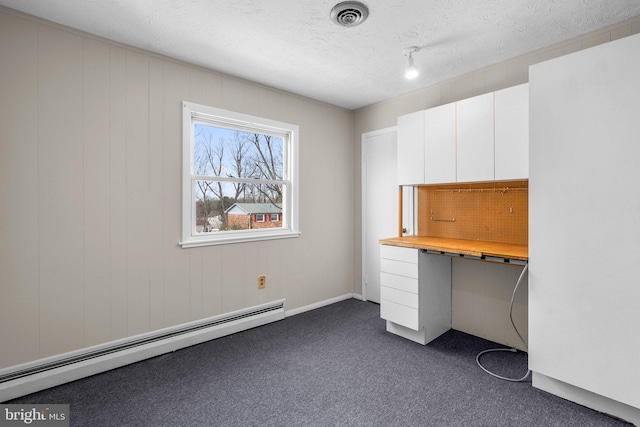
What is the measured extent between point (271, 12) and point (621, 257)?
252 centimetres

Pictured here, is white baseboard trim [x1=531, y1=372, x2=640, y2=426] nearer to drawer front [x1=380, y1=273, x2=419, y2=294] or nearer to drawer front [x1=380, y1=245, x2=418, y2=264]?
drawer front [x1=380, y1=273, x2=419, y2=294]

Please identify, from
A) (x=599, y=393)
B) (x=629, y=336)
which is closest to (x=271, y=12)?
(x=629, y=336)

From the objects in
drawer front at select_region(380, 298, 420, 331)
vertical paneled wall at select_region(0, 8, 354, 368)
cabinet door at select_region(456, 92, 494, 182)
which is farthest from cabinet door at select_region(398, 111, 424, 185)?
vertical paneled wall at select_region(0, 8, 354, 368)

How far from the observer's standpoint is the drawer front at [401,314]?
270 cm

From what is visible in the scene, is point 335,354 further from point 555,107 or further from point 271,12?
point 271,12

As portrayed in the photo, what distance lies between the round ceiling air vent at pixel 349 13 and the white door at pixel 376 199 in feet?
5.59

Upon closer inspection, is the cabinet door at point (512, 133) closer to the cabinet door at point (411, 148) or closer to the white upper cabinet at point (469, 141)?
the white upper cabinet at point (469, 141)

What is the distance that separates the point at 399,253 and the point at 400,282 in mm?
261

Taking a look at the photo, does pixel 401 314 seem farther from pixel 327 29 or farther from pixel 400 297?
pixel 327 29

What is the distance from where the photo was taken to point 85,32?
2230mm

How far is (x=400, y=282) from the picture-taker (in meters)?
2.80

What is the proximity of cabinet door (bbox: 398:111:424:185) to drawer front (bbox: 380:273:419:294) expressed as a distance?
2.95ft

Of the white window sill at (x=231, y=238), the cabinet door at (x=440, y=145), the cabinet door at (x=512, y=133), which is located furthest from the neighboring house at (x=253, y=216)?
the cabinet door at (x=512, y=133)

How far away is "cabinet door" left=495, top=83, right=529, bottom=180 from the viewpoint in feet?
7.38
